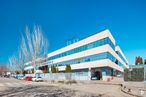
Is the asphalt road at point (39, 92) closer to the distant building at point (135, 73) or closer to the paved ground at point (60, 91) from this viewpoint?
the paved ground at point (60, 91)

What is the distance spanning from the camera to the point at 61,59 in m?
95.1

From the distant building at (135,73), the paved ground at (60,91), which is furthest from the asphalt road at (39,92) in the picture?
the distant building at (135,73)

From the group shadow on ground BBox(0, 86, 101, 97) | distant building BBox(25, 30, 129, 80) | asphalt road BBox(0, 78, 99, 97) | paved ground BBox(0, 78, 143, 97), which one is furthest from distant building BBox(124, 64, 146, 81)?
distant building BBox(25, 30, 129, 80)

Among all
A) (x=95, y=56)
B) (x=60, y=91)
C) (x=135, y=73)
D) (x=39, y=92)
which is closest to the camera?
(x=39, y=92)

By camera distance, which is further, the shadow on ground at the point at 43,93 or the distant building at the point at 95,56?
the distant building at the point at 95,56

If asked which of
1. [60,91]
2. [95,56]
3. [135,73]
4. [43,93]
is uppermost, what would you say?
[95,56]

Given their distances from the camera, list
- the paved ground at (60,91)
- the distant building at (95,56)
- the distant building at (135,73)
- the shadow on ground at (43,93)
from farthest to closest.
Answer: the distant building at (95,56) < the distant building at (135,73) < the paved ground at (60,91) < the shadow on ground at (43,93)

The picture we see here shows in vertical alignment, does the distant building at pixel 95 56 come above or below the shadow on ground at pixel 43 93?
above

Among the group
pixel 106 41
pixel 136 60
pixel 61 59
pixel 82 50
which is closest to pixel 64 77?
pixel 82 50

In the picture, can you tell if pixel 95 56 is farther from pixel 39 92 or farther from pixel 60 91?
pixel 39 92

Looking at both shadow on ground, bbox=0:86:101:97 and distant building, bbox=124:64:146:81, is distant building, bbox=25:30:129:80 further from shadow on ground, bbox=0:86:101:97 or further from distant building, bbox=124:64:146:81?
shadow on ground, bbox=0:86:101:97

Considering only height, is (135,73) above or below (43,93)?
above

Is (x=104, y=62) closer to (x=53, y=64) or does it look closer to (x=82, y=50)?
(x=82, y=50)

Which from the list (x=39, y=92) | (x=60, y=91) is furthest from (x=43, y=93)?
(x=60, y=91)
